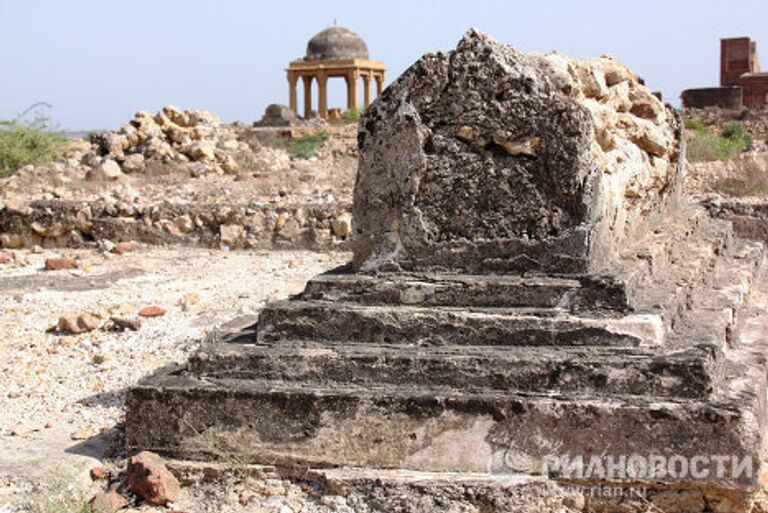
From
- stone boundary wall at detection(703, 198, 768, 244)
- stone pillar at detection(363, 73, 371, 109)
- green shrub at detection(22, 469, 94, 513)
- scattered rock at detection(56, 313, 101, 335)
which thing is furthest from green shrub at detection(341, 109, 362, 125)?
green shrub at detection(22, 469, 94, 513)

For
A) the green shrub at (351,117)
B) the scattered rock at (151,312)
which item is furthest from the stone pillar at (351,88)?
the scattered rock at (151,312)

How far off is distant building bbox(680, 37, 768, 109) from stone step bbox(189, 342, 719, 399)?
1026 inches

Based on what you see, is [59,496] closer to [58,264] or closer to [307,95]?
[58,264]

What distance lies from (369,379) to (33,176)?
1035cm

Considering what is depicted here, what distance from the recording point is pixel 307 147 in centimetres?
1808

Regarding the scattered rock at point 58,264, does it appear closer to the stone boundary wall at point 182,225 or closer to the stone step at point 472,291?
the stone boundary wall at point 182,225

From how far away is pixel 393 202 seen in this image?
13.1 feet

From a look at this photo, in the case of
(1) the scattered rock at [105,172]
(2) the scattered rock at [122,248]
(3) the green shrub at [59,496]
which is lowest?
(3) the green shrub at [59,496]

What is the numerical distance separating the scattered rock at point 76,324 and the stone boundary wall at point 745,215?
5134 millimetres

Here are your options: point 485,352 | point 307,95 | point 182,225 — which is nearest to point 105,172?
point 182,225

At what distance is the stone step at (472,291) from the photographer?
3.54 meters

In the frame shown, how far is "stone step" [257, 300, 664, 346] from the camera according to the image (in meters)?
3.39

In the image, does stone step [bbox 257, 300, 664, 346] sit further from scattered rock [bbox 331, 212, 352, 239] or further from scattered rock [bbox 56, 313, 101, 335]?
scattered rock [bbox 331, 212, 352, 239]

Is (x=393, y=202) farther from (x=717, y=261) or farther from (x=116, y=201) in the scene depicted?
(x=116, y=201)
